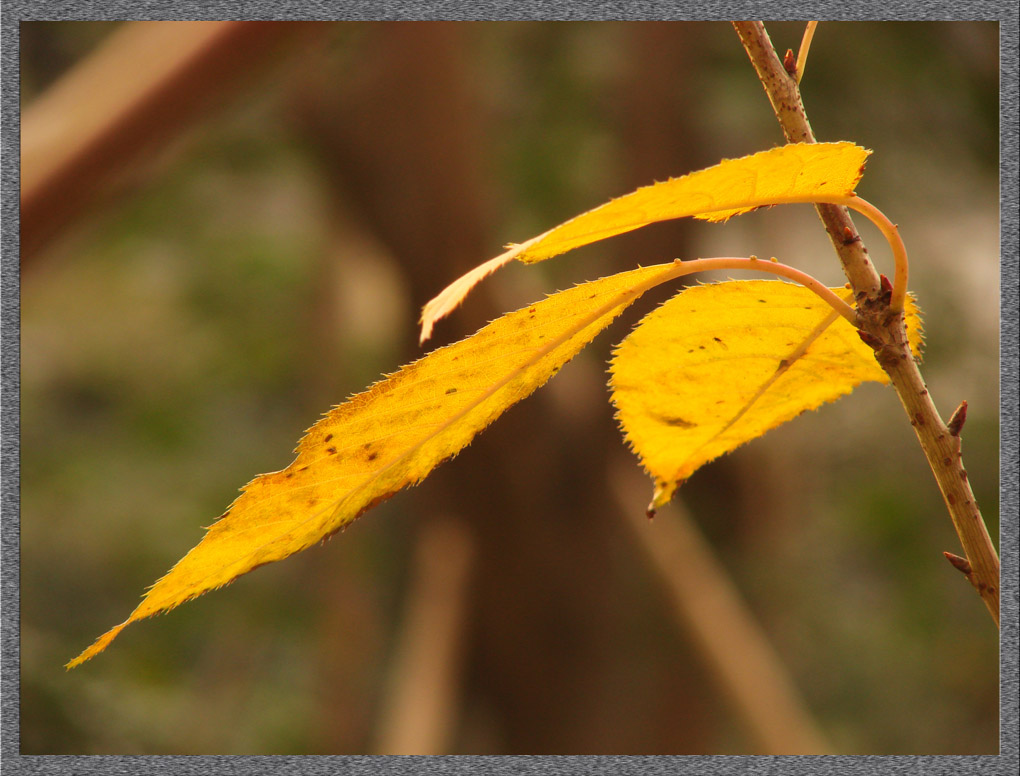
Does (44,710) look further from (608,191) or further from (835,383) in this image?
(608,191)

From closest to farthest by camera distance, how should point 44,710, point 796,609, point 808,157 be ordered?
point 808,157
point 44,710
point 796,609

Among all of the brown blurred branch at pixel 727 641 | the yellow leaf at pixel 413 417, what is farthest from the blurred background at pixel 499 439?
the yellow leaf at pixel 413 417

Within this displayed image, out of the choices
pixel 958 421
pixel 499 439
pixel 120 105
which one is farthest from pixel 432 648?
pixel 958 421

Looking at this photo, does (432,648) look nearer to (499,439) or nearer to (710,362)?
(499,439)

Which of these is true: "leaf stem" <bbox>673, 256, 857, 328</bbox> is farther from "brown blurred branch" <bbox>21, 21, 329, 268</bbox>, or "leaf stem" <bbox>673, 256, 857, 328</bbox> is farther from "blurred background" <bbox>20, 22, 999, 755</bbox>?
"blurred background" <bbox>20, 22, 999, 755</bbox>

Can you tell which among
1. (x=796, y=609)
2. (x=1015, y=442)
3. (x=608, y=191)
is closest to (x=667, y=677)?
(x=796, y=609)

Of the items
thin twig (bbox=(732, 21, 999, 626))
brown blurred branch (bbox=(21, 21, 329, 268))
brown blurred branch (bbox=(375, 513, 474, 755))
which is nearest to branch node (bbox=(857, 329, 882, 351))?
thin twig (bbox=(732, 21, 999, 626))
